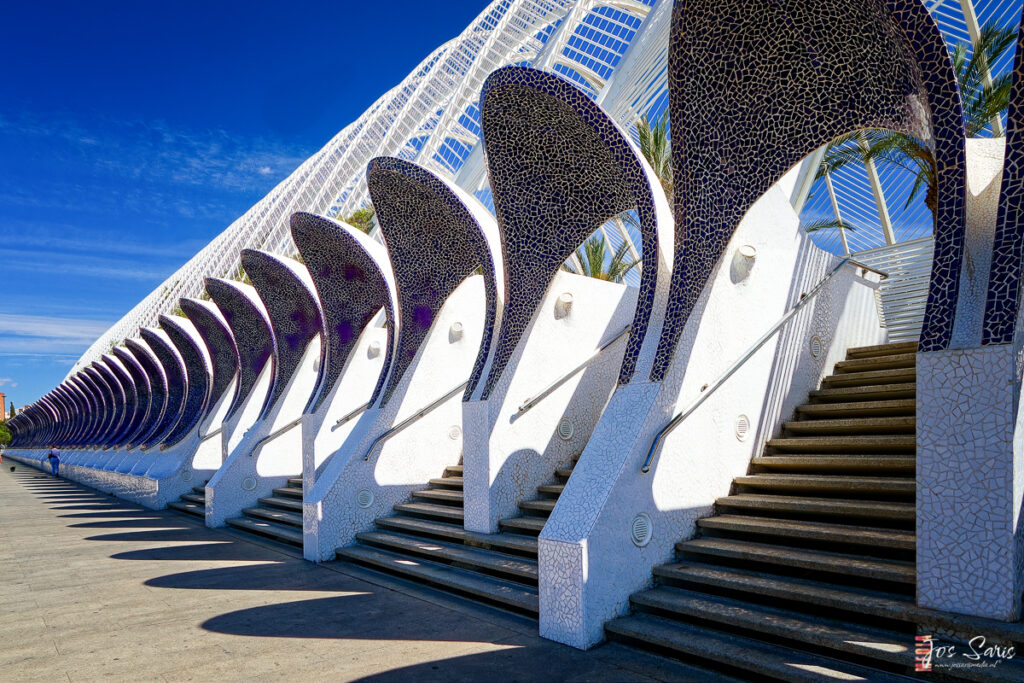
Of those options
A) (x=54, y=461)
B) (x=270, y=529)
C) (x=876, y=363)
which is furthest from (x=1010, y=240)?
(x=54, y=461)

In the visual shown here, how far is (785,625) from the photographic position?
4.16 meters

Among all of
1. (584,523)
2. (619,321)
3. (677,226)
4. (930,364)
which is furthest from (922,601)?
(619,321)

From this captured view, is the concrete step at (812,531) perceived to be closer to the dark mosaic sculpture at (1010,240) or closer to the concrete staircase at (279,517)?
the dark mosaic sculpture at (1010,240)

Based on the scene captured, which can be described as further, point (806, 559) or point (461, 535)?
point (461, 535)

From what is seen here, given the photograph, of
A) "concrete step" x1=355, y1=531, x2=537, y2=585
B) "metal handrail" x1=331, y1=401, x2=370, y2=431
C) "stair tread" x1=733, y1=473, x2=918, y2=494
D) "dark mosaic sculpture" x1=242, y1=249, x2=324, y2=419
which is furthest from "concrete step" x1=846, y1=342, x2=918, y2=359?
"dark mosaic sculpture" x1=242, y1=249, x2=324, y2=419

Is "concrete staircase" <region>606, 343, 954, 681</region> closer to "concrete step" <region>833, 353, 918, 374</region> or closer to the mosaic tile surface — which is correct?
"concrete step" <region>833, 353, 918, 374</region>

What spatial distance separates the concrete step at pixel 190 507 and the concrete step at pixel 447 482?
245 inches

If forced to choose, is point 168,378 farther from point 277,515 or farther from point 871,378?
point 871,378

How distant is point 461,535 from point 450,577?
31.9 inches

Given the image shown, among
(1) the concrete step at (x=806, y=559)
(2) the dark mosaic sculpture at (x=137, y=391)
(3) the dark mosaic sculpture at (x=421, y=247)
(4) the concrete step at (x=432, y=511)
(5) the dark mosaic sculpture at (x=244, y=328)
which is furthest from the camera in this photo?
(2) the dark mosaic sculpture at (x=137, y=391)

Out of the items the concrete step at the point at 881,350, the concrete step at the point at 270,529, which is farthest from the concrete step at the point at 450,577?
the concrete step at the point at 881,350

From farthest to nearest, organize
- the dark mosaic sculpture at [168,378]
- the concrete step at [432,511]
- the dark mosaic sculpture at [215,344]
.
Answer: the dark mosaic sculpture at [168,378]
the dark mosaic sculpture at [215,344]
the concrete step at [432,511]

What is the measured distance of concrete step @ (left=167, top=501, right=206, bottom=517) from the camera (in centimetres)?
1326

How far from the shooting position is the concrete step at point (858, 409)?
595 cm
